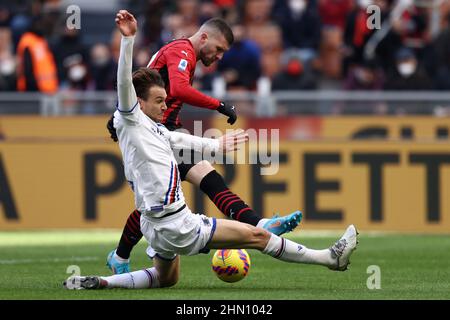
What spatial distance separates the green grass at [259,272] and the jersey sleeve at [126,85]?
131 centimetres

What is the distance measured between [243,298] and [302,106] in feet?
29.5

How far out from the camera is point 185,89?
9.98m

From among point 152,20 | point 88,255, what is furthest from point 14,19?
point 88,255

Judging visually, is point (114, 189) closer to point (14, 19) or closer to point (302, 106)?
point (302, 106)

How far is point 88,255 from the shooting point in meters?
12.8

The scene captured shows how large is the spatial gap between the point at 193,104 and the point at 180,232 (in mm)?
1719

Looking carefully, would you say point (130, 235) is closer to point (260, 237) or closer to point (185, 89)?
point (185, 89)

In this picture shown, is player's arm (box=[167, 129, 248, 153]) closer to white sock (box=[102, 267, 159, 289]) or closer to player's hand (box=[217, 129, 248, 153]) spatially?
player's hand (box=[217, 129, 248, 153])

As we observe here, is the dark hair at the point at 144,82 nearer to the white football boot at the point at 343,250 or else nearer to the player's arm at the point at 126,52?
the player's arm at the point at 126,52

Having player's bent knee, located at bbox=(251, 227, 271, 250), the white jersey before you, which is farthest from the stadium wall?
the white jersey

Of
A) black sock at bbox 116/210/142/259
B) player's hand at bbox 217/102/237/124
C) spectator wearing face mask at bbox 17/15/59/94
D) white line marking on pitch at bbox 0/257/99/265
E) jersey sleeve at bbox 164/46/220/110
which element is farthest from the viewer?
spectator wearing face mask at bbox 17/15/59/94

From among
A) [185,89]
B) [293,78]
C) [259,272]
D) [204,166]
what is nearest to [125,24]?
[185,89]

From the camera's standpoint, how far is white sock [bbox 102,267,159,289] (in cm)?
916

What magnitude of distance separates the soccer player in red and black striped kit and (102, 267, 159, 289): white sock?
0.79 m
